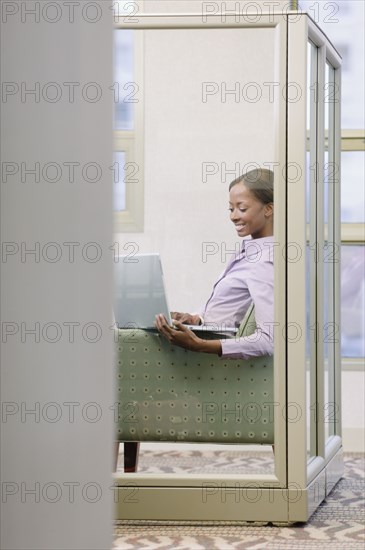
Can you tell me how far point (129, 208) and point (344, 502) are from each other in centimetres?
125

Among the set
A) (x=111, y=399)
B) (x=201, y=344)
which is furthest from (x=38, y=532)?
(x=201, y=344)

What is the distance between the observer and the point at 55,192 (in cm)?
38

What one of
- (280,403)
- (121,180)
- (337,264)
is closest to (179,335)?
(280,403)

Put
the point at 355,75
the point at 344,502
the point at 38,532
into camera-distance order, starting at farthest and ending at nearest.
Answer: the point at 355,75 → the point at 344,502 → the point at 38,532

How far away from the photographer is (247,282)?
268cm

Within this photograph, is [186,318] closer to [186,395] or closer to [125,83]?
[186,395]

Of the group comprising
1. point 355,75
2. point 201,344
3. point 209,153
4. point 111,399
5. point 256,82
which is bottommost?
point 201,344

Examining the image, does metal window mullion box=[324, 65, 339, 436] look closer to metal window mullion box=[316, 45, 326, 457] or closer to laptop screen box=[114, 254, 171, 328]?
metal window mullion box=[316, 45, 326, 457]

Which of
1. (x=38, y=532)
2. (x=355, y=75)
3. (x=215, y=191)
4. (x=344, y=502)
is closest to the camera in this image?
(x=38, y=532)

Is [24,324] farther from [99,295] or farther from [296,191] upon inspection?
[296,191]

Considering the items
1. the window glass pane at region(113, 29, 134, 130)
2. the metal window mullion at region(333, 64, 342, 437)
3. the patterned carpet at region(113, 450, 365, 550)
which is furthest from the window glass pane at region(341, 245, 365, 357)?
the window glass pane at region(113, 29, 134, 130)

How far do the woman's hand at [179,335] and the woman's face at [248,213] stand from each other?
331 mm

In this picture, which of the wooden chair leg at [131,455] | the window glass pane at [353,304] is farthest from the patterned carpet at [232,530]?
the window glass pane at [353,304]

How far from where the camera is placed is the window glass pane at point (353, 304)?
432 centimetres
